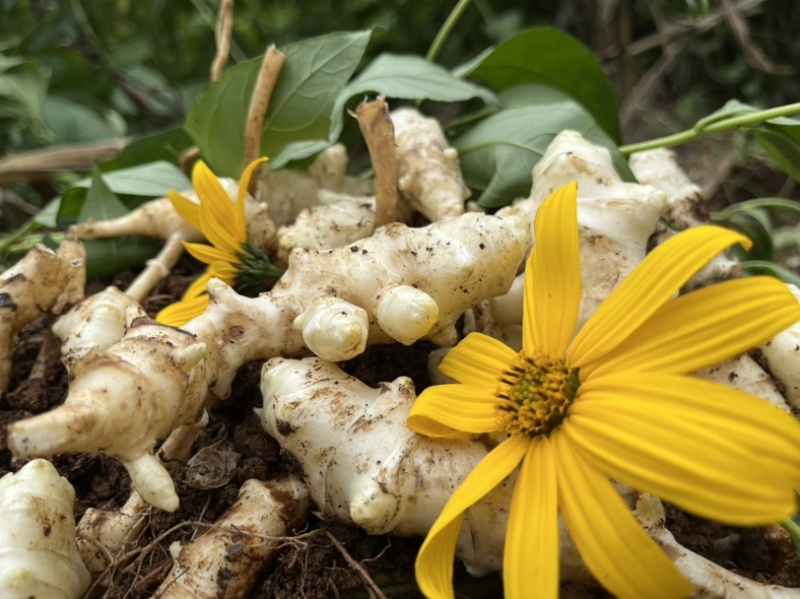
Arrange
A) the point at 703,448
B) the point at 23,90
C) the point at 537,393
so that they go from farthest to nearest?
the point at 23,90 → the point at 537,393 → the point at 703,448

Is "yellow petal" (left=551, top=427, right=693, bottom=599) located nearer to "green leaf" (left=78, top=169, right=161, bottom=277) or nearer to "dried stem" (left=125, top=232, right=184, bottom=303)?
"dried stem" (left=125, top=232, right=184, bottom=303)

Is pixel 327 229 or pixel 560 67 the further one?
pixel 560 67

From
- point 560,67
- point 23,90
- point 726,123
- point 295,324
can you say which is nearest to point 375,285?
point 295,324

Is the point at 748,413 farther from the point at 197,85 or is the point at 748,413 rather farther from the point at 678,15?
the point at 678,15

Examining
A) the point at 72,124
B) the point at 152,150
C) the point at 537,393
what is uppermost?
the point at 537,393

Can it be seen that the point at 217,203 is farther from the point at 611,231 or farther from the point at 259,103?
the point at 611,231

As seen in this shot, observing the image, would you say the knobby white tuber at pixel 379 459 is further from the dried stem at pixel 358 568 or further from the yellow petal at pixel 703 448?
the yellow petal at pixel 703 448
